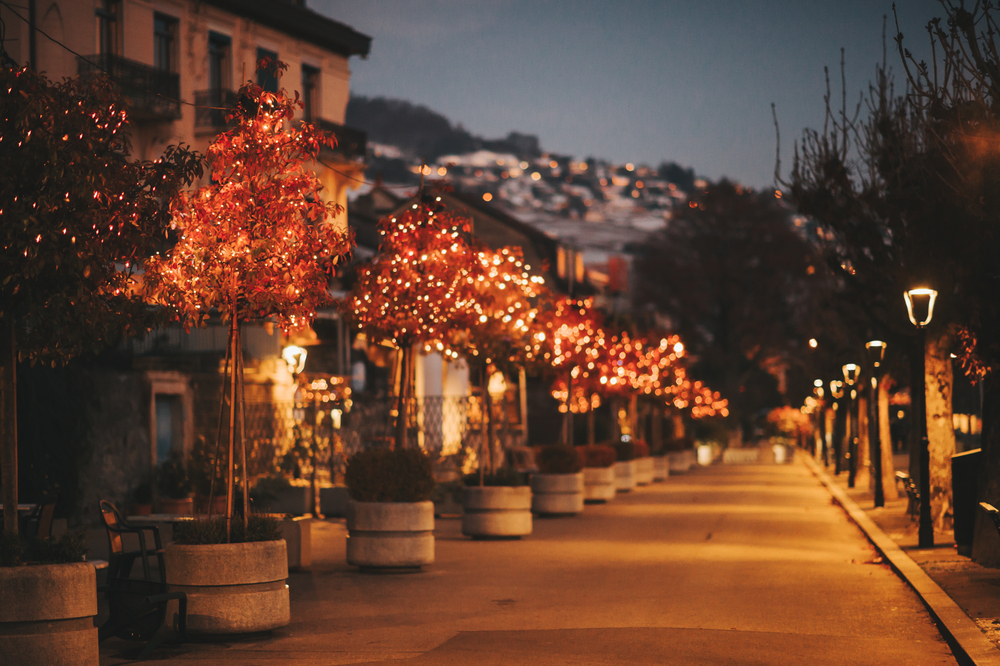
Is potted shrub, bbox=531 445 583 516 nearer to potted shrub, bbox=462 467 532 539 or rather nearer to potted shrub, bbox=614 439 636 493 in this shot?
potted shrub, bbox=462 467 532 539

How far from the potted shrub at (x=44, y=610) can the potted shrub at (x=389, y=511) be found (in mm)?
7735

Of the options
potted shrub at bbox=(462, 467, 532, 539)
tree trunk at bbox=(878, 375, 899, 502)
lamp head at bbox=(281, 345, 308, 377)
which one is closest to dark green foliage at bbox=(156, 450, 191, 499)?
lamp head at bbox=(281, 345, 308, 377)

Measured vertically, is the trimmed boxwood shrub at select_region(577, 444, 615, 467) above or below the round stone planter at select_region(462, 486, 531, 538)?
above

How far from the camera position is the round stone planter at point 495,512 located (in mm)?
21641

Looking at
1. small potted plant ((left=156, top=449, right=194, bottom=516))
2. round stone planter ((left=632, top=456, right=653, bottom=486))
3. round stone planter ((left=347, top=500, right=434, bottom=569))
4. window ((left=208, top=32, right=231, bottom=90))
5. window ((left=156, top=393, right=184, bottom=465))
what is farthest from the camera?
round stone planter ((left=632, top=456, right=653, bottom=486))

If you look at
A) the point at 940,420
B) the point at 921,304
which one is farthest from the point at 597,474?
the point at 921,304

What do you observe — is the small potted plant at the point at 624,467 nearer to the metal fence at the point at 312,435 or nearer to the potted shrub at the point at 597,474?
the potted shrub at the point at 597,474

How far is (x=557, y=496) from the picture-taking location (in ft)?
90.6

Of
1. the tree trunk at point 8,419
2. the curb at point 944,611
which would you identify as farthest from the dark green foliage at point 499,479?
the tree trunk at point 8,419

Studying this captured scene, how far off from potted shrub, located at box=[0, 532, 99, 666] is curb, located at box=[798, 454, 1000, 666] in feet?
21.1

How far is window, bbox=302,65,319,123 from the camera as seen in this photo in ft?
126

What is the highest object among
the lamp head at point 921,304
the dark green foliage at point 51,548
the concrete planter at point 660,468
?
the lamp head at point 921,304

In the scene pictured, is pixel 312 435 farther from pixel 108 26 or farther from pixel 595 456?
pixel 108 26

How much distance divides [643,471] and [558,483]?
1628 centimetres
